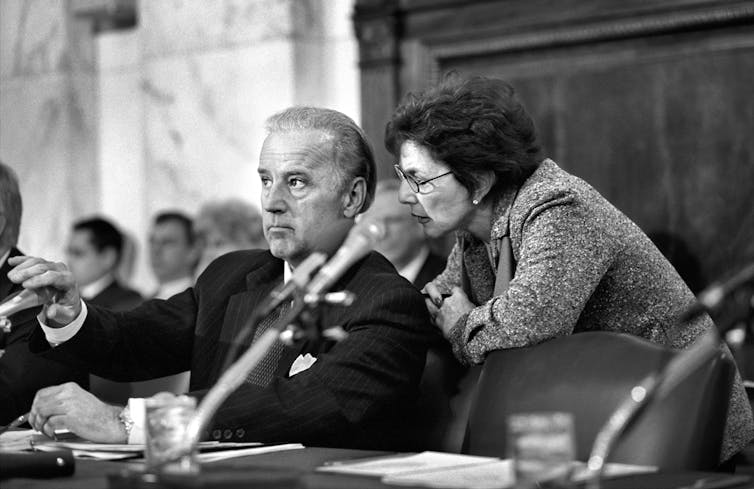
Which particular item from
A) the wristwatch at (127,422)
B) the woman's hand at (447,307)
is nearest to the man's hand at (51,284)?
the wristwatch at (127,422)

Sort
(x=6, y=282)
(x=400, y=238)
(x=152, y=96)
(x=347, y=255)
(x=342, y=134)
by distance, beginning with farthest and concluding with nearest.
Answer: (x=152, y=96), (x=400, y=238), (x=6, y=282), (x=342, y=134), (x=347, y=255)

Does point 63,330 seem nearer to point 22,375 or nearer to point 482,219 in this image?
point 22,375

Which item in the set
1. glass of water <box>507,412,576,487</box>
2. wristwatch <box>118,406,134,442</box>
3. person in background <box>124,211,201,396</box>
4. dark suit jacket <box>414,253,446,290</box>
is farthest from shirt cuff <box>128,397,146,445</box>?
person in background <box>124,211,201,396</box>

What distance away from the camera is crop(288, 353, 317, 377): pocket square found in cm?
334

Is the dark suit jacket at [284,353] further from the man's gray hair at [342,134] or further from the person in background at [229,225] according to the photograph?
the person in background at [229,225]

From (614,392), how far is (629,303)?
0.60 meters

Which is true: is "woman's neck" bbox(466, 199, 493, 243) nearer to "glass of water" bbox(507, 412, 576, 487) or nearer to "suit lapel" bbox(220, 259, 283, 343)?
"suit lapel" bbox(220, 259, 283, 343)

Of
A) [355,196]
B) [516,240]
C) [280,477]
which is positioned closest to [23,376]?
[355,196]

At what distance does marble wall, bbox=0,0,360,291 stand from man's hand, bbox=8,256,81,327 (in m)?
3.83

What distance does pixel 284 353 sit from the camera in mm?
3414

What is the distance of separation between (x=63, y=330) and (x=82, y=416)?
56 centimetres

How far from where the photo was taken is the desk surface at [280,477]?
208 cm

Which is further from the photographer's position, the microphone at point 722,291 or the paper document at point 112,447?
the paper document at point 112,447

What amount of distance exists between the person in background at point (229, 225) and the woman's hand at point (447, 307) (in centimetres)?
346
